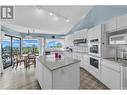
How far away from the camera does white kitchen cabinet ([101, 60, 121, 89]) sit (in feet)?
9.08

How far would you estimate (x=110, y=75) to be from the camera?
310cm

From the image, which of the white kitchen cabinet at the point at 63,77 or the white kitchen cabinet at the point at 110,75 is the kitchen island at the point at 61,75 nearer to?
the white kitchen cabinet at the point at 63,77

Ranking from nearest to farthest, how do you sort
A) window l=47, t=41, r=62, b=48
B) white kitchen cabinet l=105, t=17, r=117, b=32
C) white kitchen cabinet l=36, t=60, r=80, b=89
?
white kitchen cabinet l=36, t=60, r=80, b=89 → white kitchen cabinet l=105, t=17, r=117, b=32 → window l=47, t=41, r=62, b=48

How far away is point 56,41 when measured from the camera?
35.4 feet

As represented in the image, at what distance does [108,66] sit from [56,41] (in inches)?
311

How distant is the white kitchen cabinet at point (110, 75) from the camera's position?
277cm

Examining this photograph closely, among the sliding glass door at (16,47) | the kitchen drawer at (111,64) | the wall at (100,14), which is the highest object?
the wall at (100,14)

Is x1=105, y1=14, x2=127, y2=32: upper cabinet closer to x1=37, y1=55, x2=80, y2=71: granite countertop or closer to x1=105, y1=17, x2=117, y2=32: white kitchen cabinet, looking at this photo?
x1=105, y1=17, x2=117, y2=32: white kitchen cabinet

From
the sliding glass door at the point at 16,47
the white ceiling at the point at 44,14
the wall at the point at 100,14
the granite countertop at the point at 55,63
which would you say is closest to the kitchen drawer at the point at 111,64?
the granite countertop at the point at 55,63

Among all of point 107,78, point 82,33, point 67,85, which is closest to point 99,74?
point 107,78

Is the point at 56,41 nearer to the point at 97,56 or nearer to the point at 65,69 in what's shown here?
the point at 97,56

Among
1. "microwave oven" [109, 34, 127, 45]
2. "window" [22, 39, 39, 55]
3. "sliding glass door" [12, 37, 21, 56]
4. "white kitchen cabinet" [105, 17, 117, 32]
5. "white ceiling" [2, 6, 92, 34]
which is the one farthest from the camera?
"window" [22, 39, 39, 55]

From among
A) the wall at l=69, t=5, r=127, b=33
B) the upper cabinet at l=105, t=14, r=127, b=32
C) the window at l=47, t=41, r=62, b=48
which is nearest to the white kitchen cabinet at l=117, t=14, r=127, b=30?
the upper cabinet at l=105, t=14, r=127, b=32

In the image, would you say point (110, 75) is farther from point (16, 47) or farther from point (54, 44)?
point (54, 44)
